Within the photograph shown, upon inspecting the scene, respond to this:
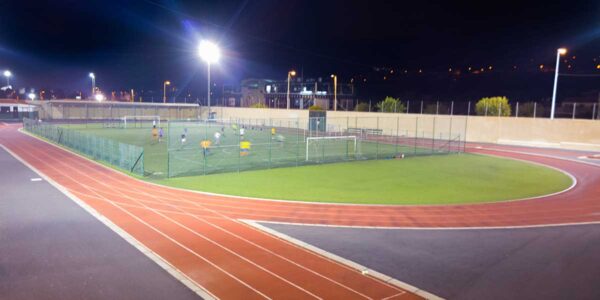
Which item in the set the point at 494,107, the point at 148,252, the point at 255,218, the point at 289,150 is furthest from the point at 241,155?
the point at 494,107

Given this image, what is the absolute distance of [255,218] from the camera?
14.1 meters

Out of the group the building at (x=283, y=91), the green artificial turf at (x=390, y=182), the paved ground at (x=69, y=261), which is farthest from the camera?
the building at (x=283, y=91)

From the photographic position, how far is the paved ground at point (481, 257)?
8922 millimetres

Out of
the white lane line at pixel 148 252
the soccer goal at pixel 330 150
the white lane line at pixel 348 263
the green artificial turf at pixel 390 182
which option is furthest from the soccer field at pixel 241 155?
the white lane line at pixel 348 263

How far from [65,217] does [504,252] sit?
1383 cm

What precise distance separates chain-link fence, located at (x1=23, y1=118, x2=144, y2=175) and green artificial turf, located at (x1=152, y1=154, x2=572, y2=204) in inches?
116

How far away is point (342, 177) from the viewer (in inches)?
880

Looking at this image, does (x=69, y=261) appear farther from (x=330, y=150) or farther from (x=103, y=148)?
(x=330, y=150)

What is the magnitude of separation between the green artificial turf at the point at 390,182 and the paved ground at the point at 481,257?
4.29 metres

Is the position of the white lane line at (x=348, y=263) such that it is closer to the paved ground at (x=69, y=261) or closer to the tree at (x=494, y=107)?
the paved ground at (x=69, y=261)

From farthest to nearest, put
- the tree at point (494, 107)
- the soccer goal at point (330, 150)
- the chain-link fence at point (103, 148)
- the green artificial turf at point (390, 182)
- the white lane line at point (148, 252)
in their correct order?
1. the tree at point (494, 107)
2. the soccer goal at point (330, 150)
3. the chain-link fence at point (103, 148)
4. the green artificial turf at point (390, 182)
5. the white lane line at point (148, 252)

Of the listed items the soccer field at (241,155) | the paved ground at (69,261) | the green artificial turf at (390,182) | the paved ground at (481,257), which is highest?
the soccer field at (241,155)

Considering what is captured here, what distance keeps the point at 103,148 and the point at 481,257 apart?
23.3m

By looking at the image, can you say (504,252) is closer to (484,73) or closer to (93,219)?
(93,219)
